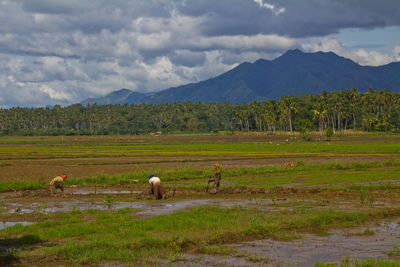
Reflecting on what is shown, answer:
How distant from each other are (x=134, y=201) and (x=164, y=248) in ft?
37.3

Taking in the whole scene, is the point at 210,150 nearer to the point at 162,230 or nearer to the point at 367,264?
the point at 162,230

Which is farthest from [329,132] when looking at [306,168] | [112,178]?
[112,178]

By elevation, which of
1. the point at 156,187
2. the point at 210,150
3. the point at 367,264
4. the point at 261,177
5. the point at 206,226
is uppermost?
the point at 156,187

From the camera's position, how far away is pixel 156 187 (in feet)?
84.3

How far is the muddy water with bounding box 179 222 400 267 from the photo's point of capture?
512 inches

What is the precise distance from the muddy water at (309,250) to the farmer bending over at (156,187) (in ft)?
36.0

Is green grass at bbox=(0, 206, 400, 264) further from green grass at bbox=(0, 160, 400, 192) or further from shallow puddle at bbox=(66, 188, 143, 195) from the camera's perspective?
green grass at bbox=(0, 160, 400, 192)

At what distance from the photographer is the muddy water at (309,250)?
13.0 meters

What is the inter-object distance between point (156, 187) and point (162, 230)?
877cm

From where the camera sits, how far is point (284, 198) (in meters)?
25.3

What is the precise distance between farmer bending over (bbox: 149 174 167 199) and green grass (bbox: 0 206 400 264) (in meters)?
4.53

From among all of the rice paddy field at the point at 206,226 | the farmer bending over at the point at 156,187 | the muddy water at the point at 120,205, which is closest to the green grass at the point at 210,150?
the rice paddy field at the point at 206,226

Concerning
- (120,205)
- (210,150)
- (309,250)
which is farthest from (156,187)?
(210,150)

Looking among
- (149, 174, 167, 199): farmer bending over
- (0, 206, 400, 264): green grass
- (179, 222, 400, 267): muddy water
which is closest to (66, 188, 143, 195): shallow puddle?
(149, 174, 167, 199): farmer bending over
